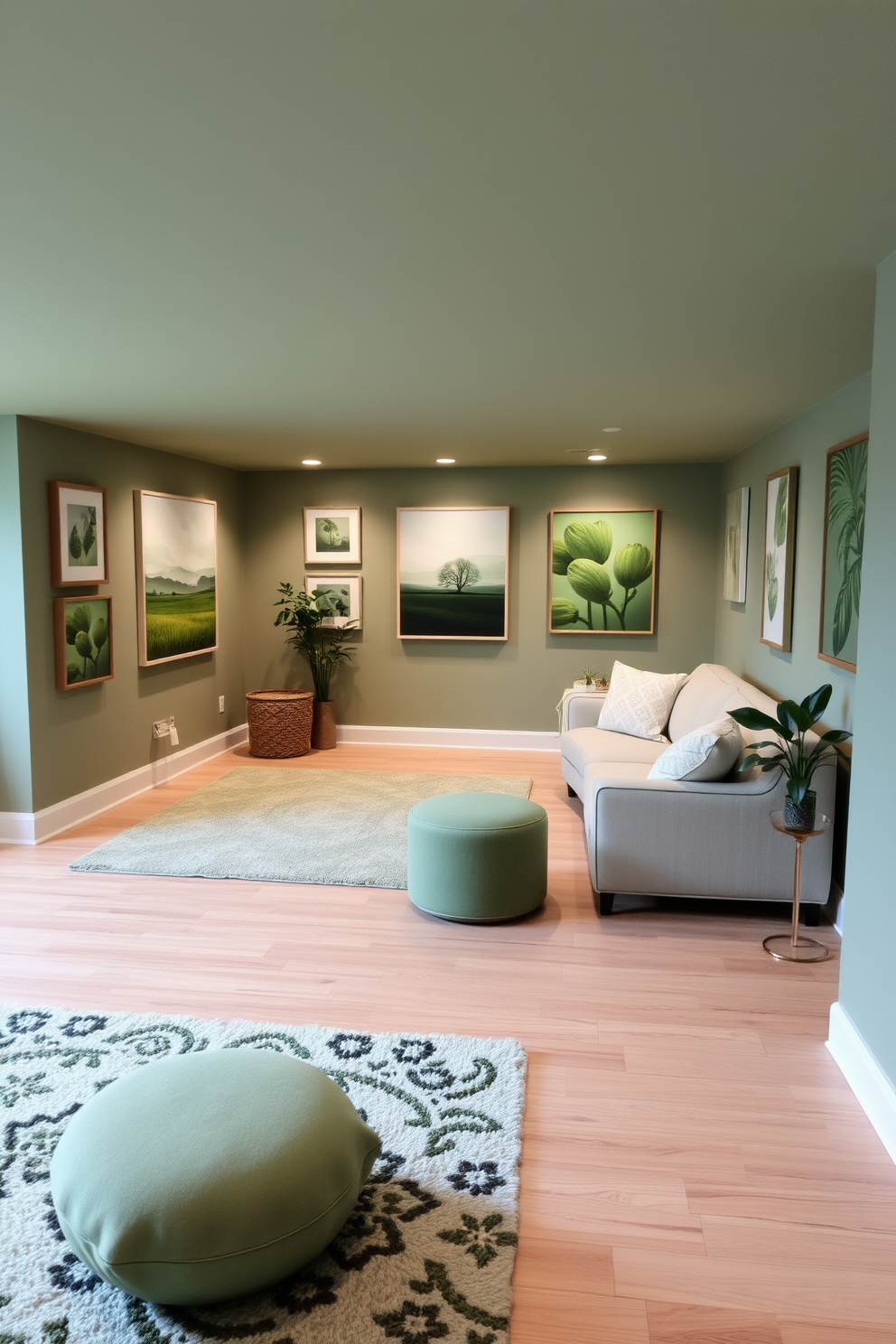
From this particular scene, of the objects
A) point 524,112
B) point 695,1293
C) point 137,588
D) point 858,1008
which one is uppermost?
point 524,112

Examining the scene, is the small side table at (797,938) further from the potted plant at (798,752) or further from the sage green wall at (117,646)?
the sage green wall at (117,646)

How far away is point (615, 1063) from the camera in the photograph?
2648 mm

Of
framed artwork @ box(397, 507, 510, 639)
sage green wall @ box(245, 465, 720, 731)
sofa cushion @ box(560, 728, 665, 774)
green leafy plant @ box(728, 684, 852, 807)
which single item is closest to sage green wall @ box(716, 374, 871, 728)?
green leafy plant @ box(728, 684, 852, 807)

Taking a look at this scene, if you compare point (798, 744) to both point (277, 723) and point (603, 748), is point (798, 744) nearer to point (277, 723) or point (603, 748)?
point (603, 748)

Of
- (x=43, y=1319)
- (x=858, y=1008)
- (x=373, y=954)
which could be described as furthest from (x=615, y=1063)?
(x=43, y=1319)

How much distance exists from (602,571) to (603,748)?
2202 mm

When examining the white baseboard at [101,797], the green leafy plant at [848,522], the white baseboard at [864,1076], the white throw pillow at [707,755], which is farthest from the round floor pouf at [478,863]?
the white baseboard at [101,797]

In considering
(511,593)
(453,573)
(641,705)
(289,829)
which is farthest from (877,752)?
(453,573)

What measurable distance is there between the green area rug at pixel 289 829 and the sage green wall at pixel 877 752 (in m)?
2.12

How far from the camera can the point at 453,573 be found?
22.9 ft

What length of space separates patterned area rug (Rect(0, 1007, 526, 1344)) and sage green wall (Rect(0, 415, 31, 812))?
1.93 metres

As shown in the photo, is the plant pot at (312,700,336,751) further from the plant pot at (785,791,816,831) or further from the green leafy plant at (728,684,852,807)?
the plant pot at (785,791,816,831)

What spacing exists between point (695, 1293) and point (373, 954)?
1765 mm

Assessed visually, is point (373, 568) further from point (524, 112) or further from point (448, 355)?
point (524, 112)
